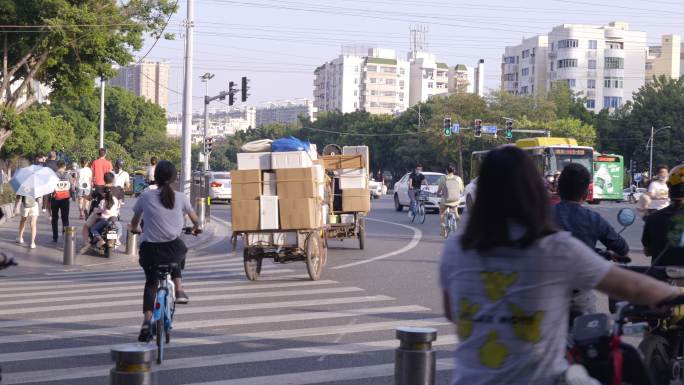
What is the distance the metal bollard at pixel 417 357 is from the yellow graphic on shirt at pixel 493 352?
3.03 meters

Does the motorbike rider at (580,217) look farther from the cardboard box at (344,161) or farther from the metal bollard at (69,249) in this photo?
the cardboard box at (344,161)

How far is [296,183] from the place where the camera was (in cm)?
1591

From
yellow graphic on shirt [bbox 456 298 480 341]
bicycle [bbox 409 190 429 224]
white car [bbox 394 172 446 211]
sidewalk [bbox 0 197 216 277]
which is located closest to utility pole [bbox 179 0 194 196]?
sidewalk [bbox 0 197 216 277]

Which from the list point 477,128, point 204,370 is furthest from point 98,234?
point 477,128

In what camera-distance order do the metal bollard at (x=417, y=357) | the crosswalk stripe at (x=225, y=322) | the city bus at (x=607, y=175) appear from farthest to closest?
the city bus at (x=607, y=175) → the crosswalk stripe at (x=225, y=322) → the metal bollard at (x=417, y=357)

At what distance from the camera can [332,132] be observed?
393 feet

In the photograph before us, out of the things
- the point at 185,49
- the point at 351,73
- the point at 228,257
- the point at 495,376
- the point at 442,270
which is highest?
the point at 351,73

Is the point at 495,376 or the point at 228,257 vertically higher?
the point at 495,376

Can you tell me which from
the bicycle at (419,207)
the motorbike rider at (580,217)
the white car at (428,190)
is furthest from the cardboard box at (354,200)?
the motorbike rider at (580,217)

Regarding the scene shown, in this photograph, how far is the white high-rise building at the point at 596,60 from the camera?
447 ft

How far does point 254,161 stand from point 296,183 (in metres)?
0.76

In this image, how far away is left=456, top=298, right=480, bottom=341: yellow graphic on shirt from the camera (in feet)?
12.4

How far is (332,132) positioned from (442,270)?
116110 mm

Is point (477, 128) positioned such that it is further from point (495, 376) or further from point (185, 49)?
point (495, 376)
